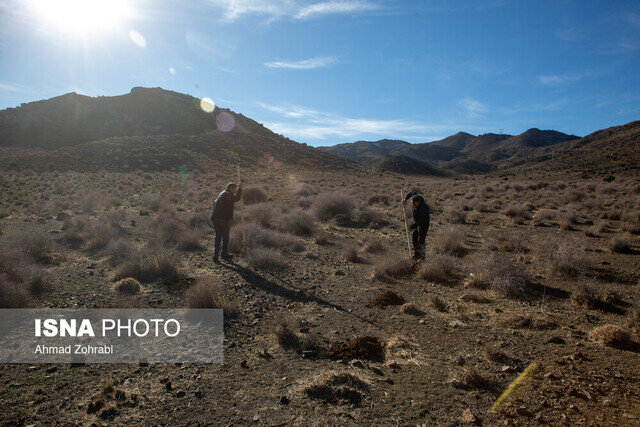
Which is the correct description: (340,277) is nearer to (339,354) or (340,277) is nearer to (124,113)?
(339,354)

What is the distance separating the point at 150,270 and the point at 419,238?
682 centimetres

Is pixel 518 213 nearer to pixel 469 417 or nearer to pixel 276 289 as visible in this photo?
pixel 276 289

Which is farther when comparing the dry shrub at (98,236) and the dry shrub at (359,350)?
the dry shrub at (98,236)

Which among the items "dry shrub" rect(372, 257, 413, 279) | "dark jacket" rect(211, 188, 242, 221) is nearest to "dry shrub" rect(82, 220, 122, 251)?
"dark jacket" rect(211, 188, 242, 221)

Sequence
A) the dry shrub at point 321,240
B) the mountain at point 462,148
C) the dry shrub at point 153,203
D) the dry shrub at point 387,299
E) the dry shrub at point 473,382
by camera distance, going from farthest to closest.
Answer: the mountain at point 462,148
the dry shrub at point 153,203
the dry shrub at point 321,240
the dry shrub at point 387,299
the dry shrub at point 473,382

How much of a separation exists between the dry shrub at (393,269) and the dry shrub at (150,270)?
470cm

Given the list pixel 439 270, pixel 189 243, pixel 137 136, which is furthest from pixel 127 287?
pixel 137 136

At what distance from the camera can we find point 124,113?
60.8 meters

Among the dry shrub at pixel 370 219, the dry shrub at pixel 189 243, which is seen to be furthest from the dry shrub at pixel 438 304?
the dry shrub at pixel 370 219

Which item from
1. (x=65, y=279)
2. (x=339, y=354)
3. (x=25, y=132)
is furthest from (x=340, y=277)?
(x=25, y=132)

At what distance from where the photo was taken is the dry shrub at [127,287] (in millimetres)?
6922

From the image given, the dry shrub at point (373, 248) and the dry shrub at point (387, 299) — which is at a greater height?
the dry shrub at point (373, 248)

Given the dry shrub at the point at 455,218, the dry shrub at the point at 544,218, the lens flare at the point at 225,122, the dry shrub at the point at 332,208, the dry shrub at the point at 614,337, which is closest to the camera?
the dry shrub at the point at 614,337

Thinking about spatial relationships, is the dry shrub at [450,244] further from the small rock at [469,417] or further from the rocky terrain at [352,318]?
the small rock at [469,417]
